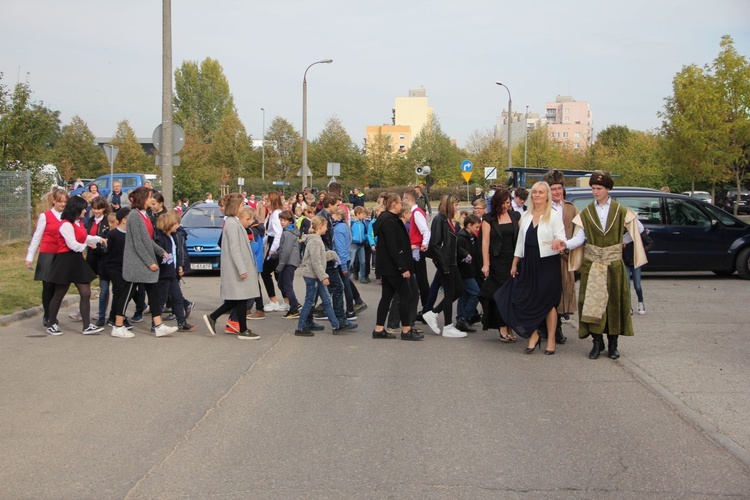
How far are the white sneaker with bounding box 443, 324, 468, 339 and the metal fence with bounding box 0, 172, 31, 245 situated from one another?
16.0m

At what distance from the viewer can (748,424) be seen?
228 inches

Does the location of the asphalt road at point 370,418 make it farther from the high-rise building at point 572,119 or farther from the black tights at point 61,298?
the high-rise building at point 572,119

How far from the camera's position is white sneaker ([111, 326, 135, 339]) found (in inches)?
381

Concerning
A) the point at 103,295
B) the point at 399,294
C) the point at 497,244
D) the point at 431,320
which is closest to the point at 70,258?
the point at 103,295

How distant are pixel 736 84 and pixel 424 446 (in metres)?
29.6

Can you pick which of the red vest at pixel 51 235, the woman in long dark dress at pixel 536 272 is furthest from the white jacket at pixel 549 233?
the red vest at pixel 51 235

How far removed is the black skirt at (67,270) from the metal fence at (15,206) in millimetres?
13123

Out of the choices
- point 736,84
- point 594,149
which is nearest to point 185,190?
point 736,84

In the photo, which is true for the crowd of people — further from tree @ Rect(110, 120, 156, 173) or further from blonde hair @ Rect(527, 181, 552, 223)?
tree @ Rect(110, 120, 156, 173)

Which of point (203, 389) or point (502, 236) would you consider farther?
point (502, 236)

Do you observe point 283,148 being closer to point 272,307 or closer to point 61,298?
point 272,307

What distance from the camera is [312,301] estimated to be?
9.80 m

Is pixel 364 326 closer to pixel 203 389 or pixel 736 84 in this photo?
pixel 203 389

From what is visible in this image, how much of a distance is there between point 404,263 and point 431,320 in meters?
1.31
